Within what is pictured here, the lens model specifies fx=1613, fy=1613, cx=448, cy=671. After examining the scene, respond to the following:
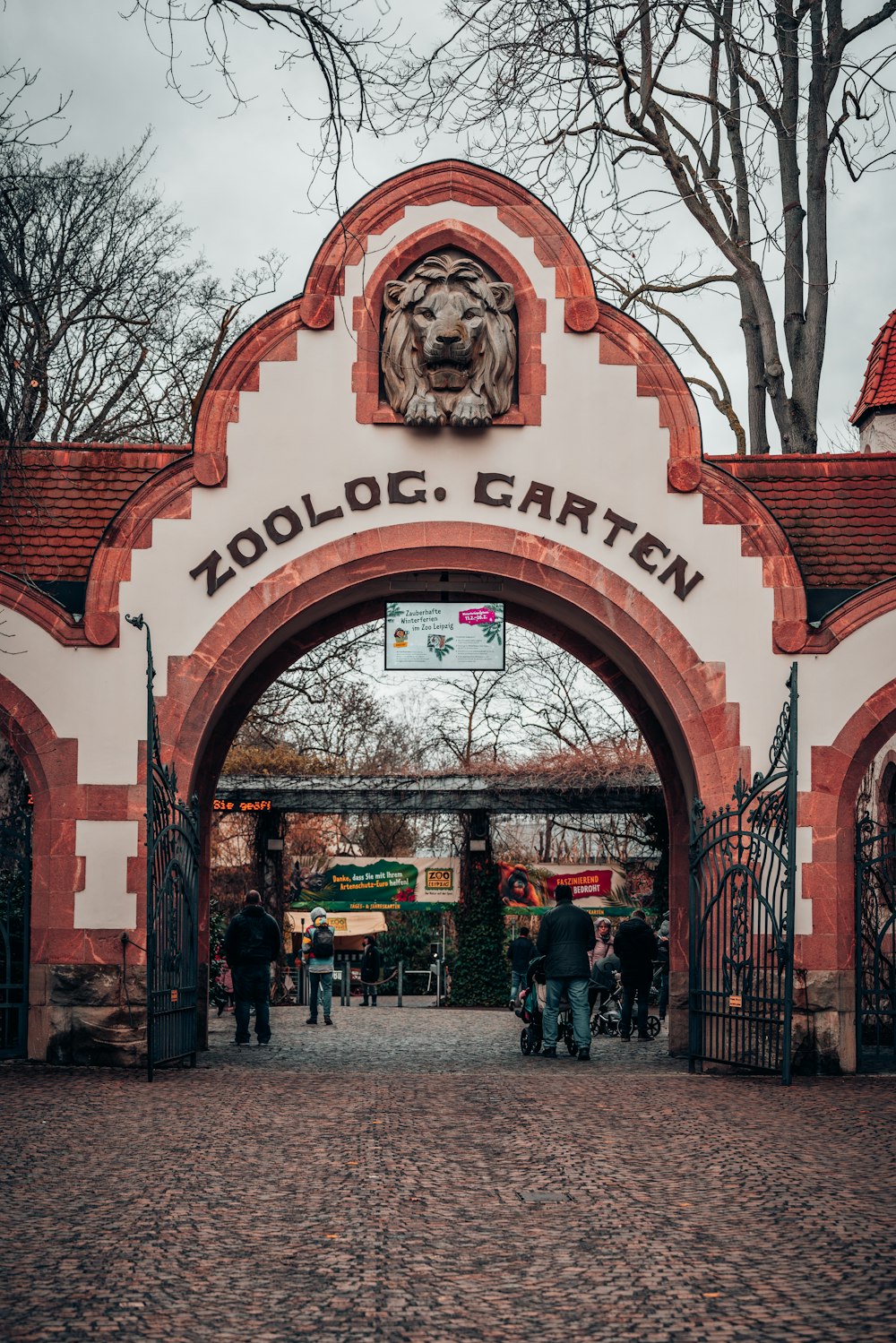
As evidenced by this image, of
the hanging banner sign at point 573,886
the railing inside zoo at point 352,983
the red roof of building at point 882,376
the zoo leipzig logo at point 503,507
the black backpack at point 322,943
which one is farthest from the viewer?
the hanging banner sign at point 573,886

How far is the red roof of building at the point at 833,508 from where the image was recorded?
595 inches

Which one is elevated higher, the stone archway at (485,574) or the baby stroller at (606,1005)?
the stone archway at (485,574)

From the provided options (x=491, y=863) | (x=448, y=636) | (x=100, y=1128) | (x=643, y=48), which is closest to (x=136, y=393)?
(x=491, y=863)

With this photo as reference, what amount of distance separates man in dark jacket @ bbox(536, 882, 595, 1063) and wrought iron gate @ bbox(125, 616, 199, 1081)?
11.1 feet

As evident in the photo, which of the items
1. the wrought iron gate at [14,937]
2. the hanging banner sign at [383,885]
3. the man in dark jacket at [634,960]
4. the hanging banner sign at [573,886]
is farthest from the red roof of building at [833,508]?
the hanging banner sign at [573,886]

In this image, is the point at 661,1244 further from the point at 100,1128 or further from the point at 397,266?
the point at 397,266

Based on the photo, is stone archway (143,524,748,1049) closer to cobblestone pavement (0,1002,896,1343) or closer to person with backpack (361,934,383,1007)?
cobblestone pavement (0,1002,896,1343)

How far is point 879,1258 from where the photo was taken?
6398 mm

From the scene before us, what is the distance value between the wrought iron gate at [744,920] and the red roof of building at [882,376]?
1260 cm

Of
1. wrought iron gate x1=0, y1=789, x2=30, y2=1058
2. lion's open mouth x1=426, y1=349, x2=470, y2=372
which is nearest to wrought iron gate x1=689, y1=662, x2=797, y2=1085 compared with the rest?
lion's open mouth x1=426, y1=349, x2=470, y2=372

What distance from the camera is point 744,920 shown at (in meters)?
13.7

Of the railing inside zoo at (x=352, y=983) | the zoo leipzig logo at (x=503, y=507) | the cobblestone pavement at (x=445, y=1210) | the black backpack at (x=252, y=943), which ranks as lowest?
the railing inside zoo at (x=352, y=983)

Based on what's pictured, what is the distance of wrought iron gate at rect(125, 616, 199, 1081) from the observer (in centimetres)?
1298

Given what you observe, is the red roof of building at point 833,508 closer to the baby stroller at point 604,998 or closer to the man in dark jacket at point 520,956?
the baby stroller at point 604,998
